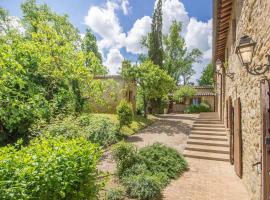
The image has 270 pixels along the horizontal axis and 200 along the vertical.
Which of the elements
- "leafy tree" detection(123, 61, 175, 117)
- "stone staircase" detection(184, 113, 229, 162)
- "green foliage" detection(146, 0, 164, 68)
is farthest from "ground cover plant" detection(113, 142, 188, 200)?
"green foliage" detection(146, 0, 164, 68)

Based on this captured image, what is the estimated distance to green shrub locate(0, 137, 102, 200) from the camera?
244cm

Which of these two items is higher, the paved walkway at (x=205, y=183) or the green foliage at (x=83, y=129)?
the green foliage at (x=83, y=129)

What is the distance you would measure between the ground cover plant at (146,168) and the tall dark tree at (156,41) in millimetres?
17980

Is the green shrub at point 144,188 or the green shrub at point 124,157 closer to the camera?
the green shrub at point 144,188

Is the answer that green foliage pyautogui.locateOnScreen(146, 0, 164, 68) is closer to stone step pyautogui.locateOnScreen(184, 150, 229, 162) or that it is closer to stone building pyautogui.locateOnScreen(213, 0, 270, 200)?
stone step pyautogui.locateOnScreen(184, 150, 229, 162)

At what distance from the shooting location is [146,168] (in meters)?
6.40

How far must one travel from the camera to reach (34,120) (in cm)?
855

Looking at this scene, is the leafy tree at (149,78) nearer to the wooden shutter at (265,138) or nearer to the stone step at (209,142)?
the stone step at (209,142)

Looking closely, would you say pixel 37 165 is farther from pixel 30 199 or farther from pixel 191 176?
pixel 191 176

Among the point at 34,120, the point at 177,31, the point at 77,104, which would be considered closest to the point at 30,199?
the point at 34,120

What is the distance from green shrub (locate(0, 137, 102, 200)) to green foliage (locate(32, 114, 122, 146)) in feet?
15.6

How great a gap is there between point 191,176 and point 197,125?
6.25 meters

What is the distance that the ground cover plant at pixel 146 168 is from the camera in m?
5.14

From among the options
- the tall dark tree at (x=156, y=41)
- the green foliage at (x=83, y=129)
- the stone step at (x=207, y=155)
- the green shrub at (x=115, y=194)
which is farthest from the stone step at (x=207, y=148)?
the tall dark tree at (x=156, y=41)
